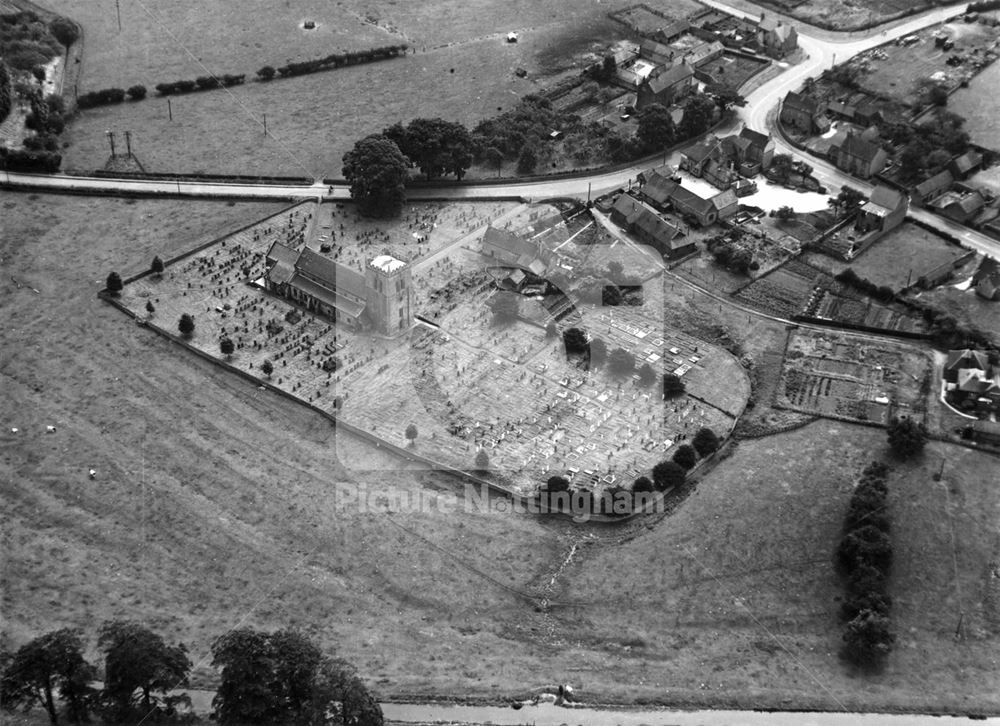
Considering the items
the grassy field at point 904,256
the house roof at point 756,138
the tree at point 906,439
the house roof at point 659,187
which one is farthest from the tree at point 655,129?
the tree at point 906,439

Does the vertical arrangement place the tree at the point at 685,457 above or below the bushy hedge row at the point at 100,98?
below

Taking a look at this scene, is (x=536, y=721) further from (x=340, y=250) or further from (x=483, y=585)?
(x=340, y=250)

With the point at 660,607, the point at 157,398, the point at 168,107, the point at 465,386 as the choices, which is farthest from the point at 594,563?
the point at 168,107

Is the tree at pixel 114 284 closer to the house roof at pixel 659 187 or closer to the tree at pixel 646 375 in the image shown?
the tree at pixel 646 375

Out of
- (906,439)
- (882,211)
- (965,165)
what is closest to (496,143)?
(882,211)

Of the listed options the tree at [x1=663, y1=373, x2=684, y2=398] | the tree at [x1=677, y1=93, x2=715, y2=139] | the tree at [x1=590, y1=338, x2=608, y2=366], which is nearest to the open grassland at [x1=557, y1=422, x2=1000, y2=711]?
the tree at [x1=663, y1=373, x2=684, y2=398]

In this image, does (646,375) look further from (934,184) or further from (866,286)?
(934,184)
